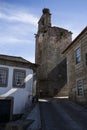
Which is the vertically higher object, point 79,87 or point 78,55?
point 78,55

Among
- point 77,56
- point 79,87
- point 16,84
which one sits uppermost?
point 77,56

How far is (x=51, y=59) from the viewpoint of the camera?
2864cm

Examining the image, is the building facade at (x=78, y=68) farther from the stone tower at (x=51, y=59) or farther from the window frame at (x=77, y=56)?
the stone tower at (x=51, y=59)

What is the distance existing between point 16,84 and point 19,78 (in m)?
0.72

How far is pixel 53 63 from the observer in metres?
28.6

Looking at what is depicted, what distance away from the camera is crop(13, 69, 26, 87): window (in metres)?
17.8

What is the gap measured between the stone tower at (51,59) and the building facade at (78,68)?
324 inches

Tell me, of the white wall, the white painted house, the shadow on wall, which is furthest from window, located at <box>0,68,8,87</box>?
the shadow on wall

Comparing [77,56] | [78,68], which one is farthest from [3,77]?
[77,56]

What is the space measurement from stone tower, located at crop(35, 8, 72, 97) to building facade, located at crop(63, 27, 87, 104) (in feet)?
27.0

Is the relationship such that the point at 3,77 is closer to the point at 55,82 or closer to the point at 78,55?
the point at 78,55

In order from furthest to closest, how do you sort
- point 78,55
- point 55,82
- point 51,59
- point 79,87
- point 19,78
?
point 51,59 < point 55,82 < point 19,78 < point 78,55 < point 79,87

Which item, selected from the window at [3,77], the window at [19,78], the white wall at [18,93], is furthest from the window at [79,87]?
the window at [3,77]

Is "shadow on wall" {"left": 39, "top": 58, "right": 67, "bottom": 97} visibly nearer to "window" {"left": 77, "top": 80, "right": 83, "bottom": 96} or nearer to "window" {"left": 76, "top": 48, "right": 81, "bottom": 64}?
"window" {"left": 77, "top": 80, "right": 83, "bottom": 96}
